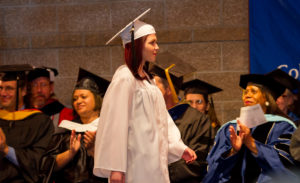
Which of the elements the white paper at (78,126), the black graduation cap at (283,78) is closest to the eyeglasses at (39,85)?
the white paper at (78,126)

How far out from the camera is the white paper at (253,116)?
4.05 meters

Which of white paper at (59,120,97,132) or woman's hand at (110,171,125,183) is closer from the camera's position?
woman's hand at (110,171,125,183)

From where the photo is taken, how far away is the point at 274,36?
6.02m

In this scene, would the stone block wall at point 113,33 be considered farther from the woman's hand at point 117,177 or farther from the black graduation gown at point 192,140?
the woman's hand at point 117,177

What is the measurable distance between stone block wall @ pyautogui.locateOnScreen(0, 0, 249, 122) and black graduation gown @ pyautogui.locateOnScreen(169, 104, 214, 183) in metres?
1.49

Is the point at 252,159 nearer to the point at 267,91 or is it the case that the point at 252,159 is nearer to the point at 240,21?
the point at 267,91

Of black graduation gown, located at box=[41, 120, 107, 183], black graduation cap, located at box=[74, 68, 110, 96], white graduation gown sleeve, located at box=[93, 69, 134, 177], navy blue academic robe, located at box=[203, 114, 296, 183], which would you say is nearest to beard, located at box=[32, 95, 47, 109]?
black graduation cap, located at box=[74, 68, 110, 96]

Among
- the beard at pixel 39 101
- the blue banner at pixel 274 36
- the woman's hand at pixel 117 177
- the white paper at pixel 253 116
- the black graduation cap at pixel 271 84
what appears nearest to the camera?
the woman's hand at pixel 117 177

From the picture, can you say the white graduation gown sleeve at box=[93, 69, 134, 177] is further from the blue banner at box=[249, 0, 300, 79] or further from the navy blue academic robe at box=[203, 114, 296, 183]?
the blue banner at box=[249, 0, 300, 79]

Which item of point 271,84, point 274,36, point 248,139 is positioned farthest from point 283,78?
point 274,36

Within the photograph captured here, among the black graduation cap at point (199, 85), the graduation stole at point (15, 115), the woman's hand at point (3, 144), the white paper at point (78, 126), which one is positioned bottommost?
the woman's hand at point (3, 144)

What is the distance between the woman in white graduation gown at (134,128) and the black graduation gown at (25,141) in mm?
1640

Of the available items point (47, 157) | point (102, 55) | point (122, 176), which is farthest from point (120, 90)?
point (102, 55)

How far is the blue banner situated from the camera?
19.5 feet
